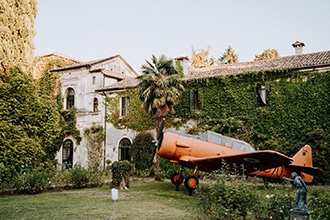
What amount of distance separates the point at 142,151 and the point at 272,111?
9475mm

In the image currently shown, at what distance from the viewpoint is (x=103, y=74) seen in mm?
27688

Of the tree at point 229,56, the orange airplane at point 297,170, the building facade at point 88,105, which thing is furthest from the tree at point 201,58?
the orange airplane at point 297,170

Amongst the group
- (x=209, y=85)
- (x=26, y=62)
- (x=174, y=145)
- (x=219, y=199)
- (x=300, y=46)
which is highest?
(x=300, y=46)

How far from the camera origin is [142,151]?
24.1 m

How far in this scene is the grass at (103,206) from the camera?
8.99m

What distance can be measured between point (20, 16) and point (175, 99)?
11903mm

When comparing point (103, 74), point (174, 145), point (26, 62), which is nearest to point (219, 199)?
point (174, 145)

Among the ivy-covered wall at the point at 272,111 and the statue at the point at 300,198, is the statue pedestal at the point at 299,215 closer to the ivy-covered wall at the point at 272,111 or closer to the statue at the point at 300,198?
the statue at the point at 300,198

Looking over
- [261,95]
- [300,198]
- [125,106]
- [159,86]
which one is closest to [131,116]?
[125,106]

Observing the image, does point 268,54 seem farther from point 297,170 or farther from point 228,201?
point 228,201

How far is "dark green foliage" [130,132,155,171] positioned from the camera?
78.0 ft

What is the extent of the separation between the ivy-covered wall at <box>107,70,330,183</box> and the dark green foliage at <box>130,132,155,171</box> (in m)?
2.44

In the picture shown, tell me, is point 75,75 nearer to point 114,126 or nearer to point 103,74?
point 103,74

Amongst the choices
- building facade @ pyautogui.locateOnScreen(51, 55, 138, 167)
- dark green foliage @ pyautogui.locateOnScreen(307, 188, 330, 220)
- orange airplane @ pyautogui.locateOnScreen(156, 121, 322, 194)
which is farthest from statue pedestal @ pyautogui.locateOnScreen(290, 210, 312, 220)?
building facade @ pyautogui.locateOnScreen(51, 55, 138, 167)
